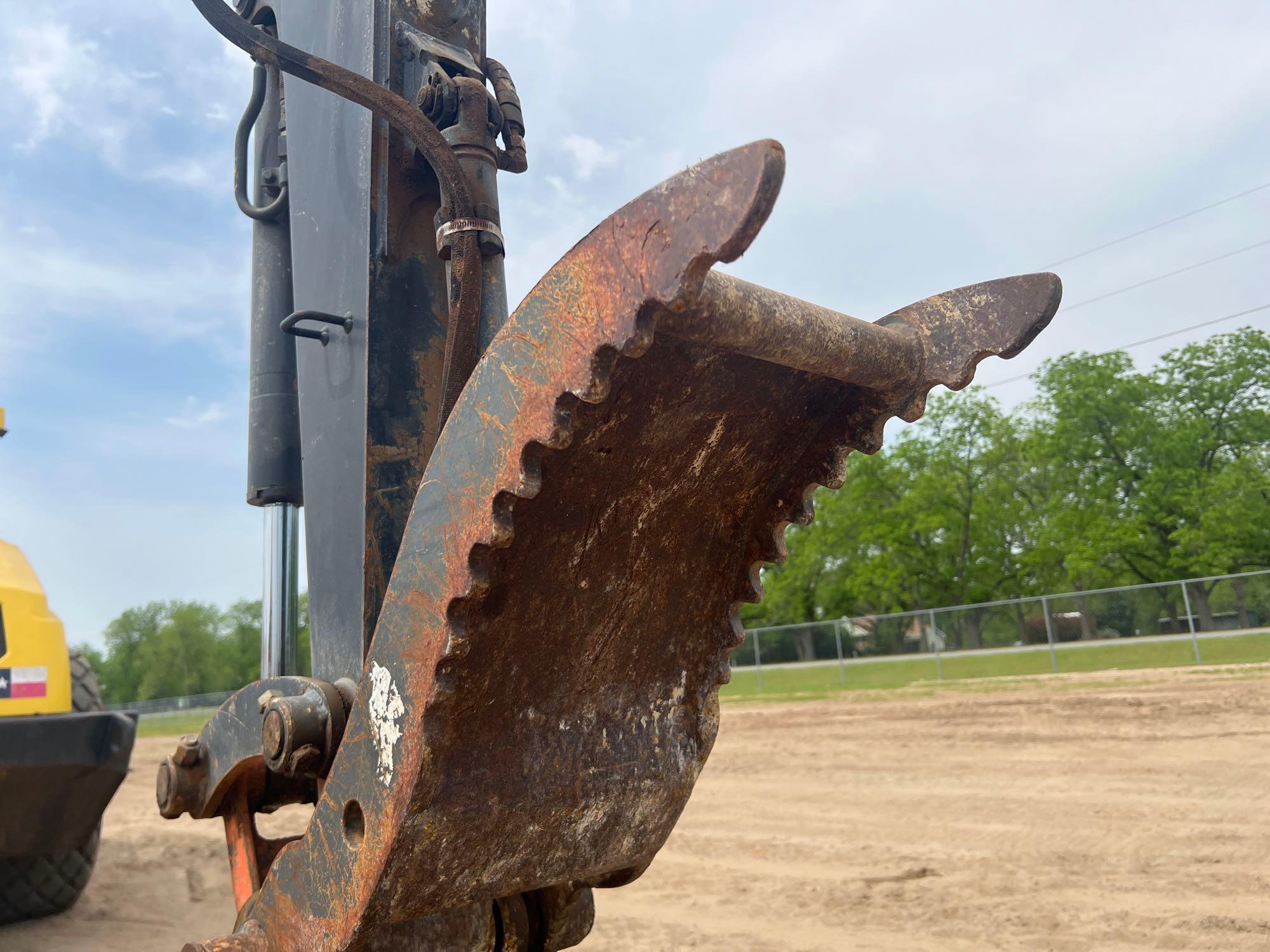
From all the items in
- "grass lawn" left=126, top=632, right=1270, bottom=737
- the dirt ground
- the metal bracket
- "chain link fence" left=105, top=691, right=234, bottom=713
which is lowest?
the dirt ground

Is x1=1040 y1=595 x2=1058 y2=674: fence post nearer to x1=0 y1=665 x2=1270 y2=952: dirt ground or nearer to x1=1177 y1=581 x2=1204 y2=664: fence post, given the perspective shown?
x1=1177 y1=581 x2=1204 y2=664: fence post

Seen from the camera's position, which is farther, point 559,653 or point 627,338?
point 559,653

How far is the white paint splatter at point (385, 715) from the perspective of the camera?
5.41ft

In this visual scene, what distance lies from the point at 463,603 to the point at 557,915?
909 mm

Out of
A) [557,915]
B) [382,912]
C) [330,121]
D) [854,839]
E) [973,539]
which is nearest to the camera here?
[382,912]

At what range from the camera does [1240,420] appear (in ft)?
111

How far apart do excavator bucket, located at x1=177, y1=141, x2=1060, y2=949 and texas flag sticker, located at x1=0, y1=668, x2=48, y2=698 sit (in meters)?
2.23

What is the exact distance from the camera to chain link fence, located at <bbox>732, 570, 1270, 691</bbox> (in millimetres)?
18966

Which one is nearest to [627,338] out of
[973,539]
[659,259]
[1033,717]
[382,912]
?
[659,259]

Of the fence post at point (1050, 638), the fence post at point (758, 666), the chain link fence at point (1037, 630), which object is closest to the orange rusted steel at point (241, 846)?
the fence post at point (1050, 638)

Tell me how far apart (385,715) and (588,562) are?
17.4 inches

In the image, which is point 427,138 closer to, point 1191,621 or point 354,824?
point 354,824

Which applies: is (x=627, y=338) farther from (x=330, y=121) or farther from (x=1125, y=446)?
(x=1125, y=446)

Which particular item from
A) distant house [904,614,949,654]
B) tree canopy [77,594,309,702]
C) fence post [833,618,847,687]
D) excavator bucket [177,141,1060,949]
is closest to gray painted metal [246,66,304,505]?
excavator bucket [177,141,1060,949]
